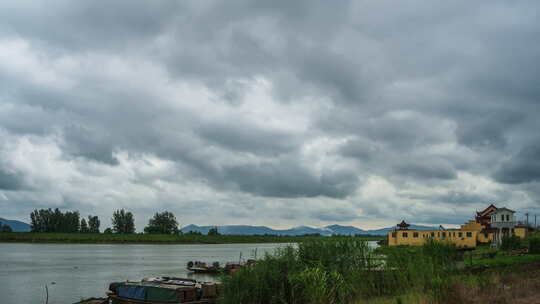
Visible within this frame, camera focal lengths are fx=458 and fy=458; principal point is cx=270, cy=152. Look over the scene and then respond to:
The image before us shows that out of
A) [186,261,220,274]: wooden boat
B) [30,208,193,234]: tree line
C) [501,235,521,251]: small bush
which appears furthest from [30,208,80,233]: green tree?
[501,235,521,251]: small bush

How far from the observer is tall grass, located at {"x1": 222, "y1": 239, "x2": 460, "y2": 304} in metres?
16.5

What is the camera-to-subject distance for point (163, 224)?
176 metres

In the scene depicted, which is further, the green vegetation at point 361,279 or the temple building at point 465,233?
the temple building at point 465,233

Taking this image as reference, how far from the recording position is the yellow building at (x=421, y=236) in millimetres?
65062

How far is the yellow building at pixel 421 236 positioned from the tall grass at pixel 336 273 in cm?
4732

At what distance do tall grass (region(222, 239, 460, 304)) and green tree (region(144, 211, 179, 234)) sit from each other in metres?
161

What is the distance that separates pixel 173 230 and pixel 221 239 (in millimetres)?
22642

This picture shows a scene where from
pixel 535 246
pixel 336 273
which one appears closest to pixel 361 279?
pixel 336 273

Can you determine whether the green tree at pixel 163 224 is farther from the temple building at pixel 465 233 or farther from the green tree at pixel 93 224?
the temple building at pixel 465 233

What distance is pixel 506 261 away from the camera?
118 ft

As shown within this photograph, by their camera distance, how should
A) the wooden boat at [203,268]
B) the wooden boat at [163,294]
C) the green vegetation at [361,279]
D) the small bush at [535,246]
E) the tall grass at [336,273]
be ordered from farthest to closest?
1. the wooden boat at [203,268]
2. the small bush at [535,246]
3. the wooden boat at [163,294]
4. the tall grass at [336,273]
5. the green vegetation at [361,279]

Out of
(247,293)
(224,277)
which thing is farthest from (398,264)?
(224,277)

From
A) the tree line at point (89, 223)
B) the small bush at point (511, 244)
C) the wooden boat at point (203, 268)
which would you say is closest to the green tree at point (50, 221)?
the tree line at point (89, 223)

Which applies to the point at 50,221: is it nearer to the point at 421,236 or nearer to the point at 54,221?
the point at 54,221
